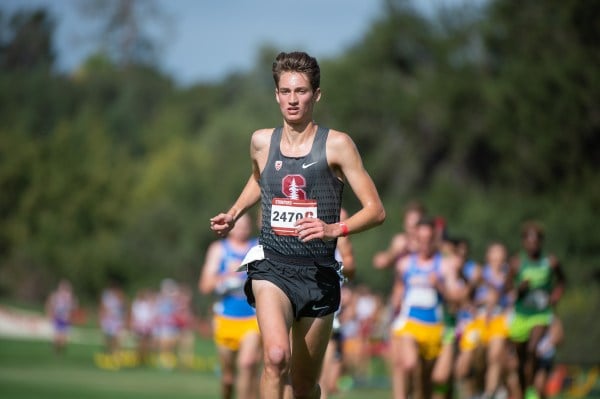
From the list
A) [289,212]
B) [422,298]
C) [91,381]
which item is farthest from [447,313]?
[91,381]

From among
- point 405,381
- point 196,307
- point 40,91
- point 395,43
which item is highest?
point 40,91

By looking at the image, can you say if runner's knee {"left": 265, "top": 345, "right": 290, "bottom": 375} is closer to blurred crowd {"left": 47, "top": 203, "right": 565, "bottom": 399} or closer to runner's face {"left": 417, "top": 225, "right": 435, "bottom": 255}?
blurred crowd {"left": 47, "top": 203, "right": 565, "bottom": 399}

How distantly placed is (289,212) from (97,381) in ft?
54.3

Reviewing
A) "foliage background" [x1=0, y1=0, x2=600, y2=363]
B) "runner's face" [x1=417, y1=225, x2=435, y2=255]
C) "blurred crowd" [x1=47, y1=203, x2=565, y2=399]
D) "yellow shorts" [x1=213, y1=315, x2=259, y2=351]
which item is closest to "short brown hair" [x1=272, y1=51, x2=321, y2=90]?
"blurred crowd" [x1=47, y1=203, x2=565, y2=399]

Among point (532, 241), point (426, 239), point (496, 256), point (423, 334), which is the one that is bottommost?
point (423, 334)

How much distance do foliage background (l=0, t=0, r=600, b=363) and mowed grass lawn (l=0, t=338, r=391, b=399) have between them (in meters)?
9.64

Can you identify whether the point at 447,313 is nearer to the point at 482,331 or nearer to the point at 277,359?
the point at 482,331

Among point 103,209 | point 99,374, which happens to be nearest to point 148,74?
point 103,209

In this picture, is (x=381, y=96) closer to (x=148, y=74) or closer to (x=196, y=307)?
(x=196, y=307)

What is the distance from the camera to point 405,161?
57719mm

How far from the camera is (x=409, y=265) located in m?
13.8

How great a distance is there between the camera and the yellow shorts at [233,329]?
1406cm

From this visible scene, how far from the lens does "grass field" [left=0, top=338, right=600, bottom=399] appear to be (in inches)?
788

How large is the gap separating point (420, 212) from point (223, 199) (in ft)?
175
